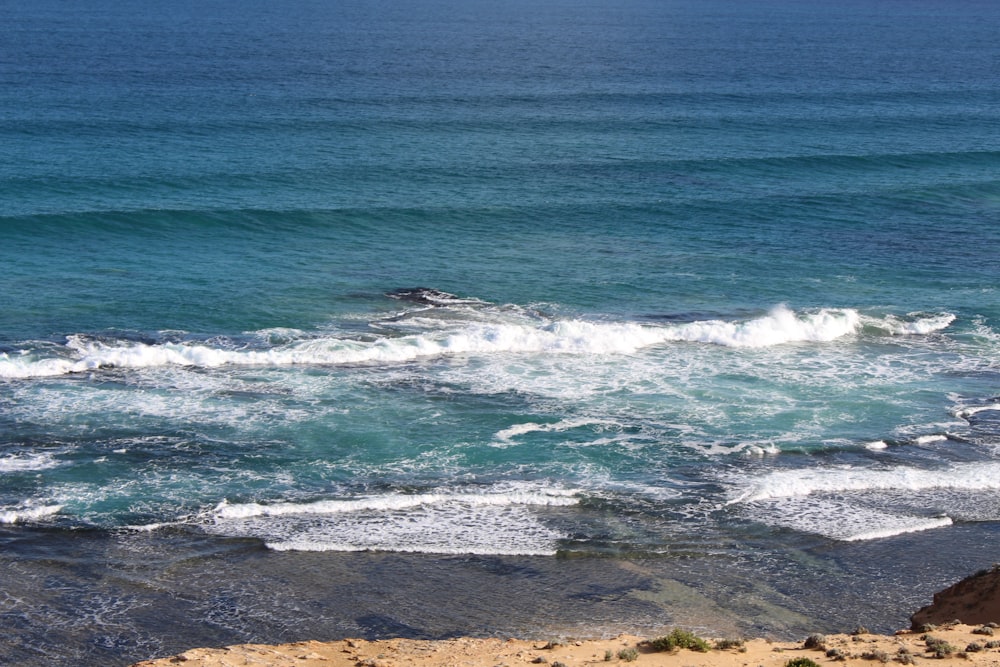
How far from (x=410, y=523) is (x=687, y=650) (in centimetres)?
889

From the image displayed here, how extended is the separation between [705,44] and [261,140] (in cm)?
6646

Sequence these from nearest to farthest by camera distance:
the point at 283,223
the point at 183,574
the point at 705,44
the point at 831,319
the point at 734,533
A: the point at 183,574, the point at 734,533, the point at 831,319, the point at 283,223, the point at 705,44

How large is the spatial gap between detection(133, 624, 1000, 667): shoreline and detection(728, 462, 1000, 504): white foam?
7966 millimetres

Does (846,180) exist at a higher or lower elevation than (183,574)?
higher

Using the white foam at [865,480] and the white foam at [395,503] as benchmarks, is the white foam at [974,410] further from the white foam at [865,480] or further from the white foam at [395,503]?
the white foam at [395,503]

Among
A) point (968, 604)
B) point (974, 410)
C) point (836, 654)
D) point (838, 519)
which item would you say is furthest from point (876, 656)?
point (974, 410)

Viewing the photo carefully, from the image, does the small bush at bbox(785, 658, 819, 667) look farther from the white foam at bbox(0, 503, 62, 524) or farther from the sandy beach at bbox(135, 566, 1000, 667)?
the white foam at bbox(0, 503, 62, 524)

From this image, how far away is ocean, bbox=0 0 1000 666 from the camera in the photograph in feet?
Result: 78.9

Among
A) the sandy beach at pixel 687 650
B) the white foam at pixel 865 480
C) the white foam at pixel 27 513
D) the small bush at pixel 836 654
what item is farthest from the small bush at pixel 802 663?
the white foam at pixel 27 513

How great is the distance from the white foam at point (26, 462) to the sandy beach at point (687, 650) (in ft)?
36.0

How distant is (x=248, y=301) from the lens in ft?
137

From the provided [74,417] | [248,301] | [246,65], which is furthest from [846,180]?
[246,65]

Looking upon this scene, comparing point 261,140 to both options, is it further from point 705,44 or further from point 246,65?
point 705,44

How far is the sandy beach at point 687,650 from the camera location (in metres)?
18.3
